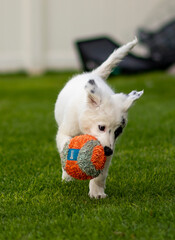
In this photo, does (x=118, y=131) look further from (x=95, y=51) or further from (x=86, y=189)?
(x=95, y=51)

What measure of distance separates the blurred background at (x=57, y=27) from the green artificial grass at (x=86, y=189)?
710 cm

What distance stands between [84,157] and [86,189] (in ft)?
1.96

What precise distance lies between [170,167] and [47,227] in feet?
5.63

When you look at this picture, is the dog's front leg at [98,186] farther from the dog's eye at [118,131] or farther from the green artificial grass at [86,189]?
the dog's eye at [118,131]

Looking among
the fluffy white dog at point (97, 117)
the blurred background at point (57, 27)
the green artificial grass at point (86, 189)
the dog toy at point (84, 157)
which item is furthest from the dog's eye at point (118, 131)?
the blurred background at point (57, 27)

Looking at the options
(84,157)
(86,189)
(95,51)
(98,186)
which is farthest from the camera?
(95,51)

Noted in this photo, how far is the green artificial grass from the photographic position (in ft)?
9.58

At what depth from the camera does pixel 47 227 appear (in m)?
2.99

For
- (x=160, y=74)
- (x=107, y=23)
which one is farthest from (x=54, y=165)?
(x=107, y=23)

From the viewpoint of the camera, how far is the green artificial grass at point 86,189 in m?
2.92

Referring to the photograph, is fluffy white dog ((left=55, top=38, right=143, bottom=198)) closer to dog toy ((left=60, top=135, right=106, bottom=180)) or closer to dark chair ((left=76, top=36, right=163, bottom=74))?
dog toy ((left=60, top=135, right=106, bottom=180))

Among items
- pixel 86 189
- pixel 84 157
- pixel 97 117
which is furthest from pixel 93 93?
pixel 86 189

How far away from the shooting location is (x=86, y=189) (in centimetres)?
387

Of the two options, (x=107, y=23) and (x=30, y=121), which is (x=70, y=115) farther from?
(x=107, y=23)
